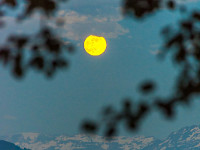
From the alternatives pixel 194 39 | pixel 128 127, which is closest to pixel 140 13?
pixel 194 39

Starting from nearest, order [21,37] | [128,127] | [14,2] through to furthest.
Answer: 1. [128,127]
2. [21,37]
3. [14,2]

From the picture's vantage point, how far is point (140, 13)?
40.6 feet

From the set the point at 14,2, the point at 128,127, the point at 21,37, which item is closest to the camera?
the point at 128,127

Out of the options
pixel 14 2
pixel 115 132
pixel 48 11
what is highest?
pixel 14 2

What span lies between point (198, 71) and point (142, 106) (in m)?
1.98

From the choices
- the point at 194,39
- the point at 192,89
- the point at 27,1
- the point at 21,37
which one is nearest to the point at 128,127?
the point at 192,89

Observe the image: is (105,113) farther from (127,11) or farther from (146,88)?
(127,11)

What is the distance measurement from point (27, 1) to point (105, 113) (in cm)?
423

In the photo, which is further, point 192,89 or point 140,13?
point 140,13

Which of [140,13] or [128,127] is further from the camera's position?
[140,13]

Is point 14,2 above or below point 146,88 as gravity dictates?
above

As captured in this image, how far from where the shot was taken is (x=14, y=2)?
13516 millimetres

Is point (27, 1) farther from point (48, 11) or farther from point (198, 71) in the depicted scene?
point (198, 71)

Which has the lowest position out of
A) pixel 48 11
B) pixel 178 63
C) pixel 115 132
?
pixel 115 132
